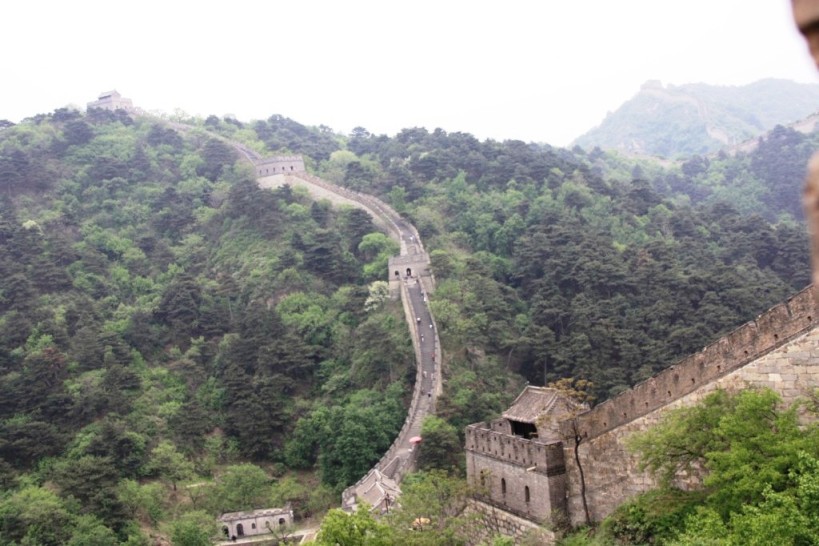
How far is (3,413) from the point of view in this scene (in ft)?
142

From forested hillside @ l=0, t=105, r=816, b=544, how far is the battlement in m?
16.2

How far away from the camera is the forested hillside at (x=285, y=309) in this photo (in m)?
40.4

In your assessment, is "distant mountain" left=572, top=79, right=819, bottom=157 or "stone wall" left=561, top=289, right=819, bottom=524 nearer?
"stone wall" left=561, top=289, right=819, bottom=524

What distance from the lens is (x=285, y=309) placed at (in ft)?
174

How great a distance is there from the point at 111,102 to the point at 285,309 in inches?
2204

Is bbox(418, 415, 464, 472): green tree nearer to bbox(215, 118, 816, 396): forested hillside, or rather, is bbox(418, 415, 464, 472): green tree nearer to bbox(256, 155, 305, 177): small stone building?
bbox(215, 118, 816, 396): forested hillside

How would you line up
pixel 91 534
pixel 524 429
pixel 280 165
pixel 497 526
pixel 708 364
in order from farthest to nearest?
pixel 280 165, pixel 91 534, pixel 524 429, pixel 497 526, pixel 708 364

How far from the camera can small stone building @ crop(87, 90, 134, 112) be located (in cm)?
9662

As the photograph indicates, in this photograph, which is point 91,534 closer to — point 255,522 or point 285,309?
point 255,522

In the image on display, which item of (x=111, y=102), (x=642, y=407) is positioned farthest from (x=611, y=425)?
(x=111, y=102)

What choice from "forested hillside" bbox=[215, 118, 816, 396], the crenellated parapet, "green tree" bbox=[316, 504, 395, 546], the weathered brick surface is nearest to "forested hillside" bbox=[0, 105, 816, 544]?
"forested hillside" bbox=[215, 118, 816, 396]

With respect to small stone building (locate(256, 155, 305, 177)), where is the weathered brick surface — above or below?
below

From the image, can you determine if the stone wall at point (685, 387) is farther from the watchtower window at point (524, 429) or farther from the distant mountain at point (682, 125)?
the distant mountain at point (682, 125)

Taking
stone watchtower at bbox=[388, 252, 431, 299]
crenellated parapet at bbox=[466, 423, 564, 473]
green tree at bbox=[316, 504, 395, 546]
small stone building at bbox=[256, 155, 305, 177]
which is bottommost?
green tree at bbox=[316, 504, 395, 546]
